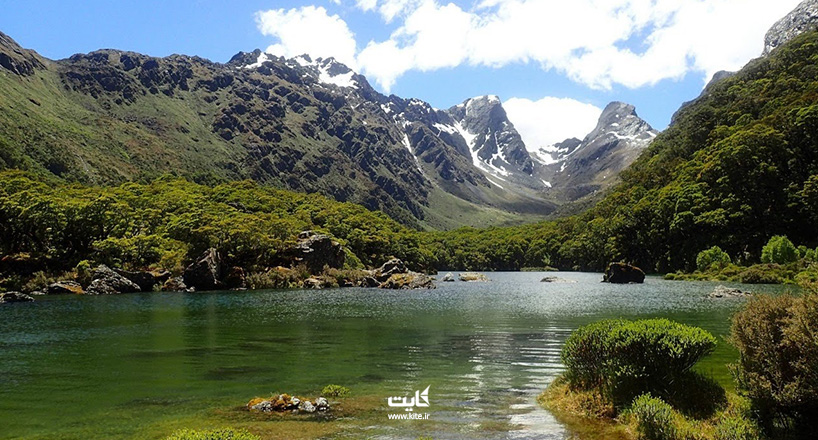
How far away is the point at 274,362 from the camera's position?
2983 cm

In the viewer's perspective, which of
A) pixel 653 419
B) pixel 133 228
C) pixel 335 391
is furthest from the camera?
pixel 133 228

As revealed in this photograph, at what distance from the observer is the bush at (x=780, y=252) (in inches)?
4085

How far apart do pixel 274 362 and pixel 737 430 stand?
2366 cm

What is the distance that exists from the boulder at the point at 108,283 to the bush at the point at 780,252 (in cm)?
12979

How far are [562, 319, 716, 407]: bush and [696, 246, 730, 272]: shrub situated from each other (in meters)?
122

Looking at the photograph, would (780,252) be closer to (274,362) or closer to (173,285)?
(274,362)

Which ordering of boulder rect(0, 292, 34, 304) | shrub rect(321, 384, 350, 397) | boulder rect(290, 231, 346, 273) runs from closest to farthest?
shrub rect(321, 384, 350, 397), boulder rect(0, 292, 34, 304), boulder rect(290, 231, 346, 273)

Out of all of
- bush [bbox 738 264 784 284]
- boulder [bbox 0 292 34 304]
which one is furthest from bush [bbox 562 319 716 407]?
bush [bbox 738 264 784 284]

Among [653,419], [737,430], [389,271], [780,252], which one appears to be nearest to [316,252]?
[389,271]

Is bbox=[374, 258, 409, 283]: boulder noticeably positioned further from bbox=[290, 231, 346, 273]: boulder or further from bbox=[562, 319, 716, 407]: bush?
bbox=[562, 319, 716, 407]: bush

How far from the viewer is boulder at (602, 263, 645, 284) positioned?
414 ft

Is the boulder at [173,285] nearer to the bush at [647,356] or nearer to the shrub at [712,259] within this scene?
the bush at [647,356]

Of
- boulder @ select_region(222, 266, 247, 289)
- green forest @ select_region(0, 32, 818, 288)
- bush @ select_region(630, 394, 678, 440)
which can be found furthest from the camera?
boulder @ select_region(222, 266, 247, 289)

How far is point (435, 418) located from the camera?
18.2m
